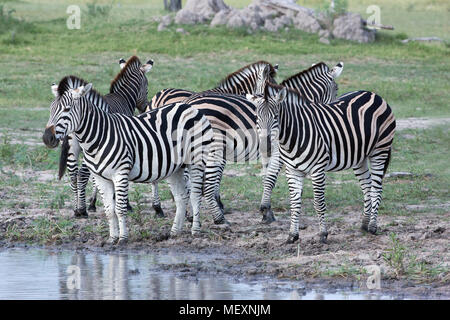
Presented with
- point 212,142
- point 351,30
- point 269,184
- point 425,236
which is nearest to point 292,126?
point 212,142

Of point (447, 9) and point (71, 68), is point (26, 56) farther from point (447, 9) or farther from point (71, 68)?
point (447, 9)

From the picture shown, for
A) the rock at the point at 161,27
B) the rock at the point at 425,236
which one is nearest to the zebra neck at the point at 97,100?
the rock at the point at 425,236

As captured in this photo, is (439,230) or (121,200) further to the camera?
(439,230)

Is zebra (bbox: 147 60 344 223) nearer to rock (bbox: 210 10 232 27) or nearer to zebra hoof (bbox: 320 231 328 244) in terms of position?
zebra hoof (bbox: 320 231 328 244)

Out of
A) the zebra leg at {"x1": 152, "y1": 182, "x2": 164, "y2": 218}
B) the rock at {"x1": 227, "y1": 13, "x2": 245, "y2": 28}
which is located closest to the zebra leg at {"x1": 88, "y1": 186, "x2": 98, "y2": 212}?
the zebra leg at {"x1": 152, "y1": 182, "x2": 164, "y2": 218}

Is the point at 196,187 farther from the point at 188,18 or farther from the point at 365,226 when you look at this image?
the point at 188,18

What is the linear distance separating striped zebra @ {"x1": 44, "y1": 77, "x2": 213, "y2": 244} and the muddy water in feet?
2.13

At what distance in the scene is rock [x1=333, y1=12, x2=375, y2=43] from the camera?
26500mm

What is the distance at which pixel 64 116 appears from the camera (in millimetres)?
8453

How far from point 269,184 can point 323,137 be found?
156 centimetres

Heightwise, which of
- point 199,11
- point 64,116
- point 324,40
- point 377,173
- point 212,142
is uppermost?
point 199,11
